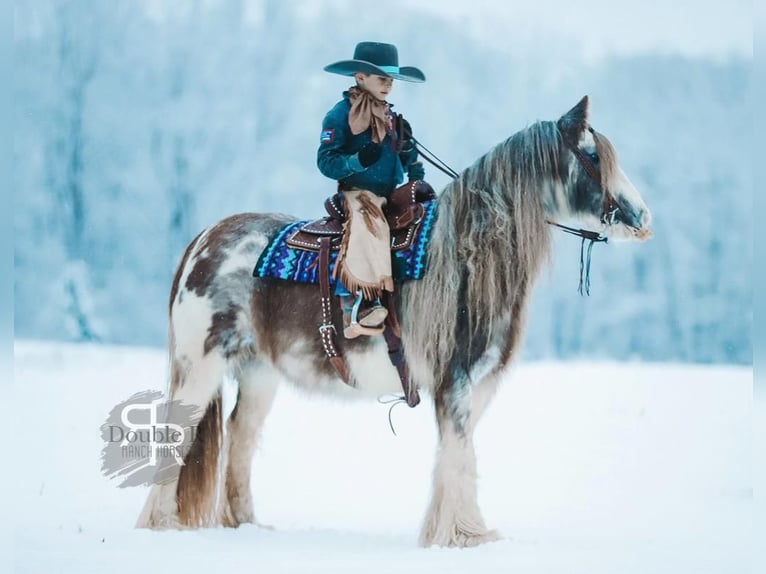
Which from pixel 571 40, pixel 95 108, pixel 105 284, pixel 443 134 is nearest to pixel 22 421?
pixel 105 284

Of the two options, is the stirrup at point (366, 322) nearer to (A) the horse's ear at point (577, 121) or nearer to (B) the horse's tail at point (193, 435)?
(B) the horse's tail at point (193, 435)

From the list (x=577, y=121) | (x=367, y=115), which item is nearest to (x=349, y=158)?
(x=367, y=115)

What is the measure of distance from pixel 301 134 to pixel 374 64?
17.5ft

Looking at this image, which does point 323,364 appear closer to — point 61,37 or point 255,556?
point 255,556

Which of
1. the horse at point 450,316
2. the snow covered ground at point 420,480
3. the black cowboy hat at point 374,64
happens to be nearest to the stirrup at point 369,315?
the horse at point 450,316

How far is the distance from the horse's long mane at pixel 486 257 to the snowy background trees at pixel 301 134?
497 centimetres

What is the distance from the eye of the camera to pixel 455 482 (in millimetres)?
4023

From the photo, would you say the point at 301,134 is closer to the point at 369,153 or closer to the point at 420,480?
the point at 420,480

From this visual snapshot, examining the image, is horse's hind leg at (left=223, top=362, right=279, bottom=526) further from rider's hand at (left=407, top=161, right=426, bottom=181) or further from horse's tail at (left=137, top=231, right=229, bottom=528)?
rider's hand at (left=407, top=161, right=426, bottom=181)

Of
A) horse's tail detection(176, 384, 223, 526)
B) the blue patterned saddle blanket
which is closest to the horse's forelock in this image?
the blue patterned saddle blanket

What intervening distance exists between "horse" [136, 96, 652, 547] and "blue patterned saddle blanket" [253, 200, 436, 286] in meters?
0.05

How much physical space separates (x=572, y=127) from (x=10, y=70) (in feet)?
8.45

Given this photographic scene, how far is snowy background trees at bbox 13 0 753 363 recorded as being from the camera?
911 centimetres

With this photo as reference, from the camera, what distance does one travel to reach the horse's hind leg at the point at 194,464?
176 inches
